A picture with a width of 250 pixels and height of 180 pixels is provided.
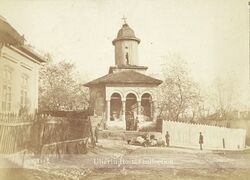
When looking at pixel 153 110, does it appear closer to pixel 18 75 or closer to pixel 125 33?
pixel 125 33

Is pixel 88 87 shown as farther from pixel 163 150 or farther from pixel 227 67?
pixel 227 67

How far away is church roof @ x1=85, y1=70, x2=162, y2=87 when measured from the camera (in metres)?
3.13

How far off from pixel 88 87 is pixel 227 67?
3.90 ft

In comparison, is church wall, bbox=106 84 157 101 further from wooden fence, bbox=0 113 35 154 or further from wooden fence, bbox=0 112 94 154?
wooden fence, bbox=0 113 35 154

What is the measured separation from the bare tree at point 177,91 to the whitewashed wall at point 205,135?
0.27 feet

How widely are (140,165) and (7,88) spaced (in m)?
1.16

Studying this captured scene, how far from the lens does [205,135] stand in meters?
3.25

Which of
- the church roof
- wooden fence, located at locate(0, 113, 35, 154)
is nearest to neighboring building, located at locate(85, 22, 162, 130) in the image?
the church roof

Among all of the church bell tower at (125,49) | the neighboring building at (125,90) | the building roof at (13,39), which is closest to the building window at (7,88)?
the building roof at (13,39)

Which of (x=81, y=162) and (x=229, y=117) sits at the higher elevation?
(x=229, y=117)

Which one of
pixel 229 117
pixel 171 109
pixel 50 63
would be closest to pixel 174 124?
pixel 171 109

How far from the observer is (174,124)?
321 cm

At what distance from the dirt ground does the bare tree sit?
314 mm

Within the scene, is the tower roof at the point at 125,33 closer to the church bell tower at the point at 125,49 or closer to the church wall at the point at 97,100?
the church bell tower at the point at 125,49
